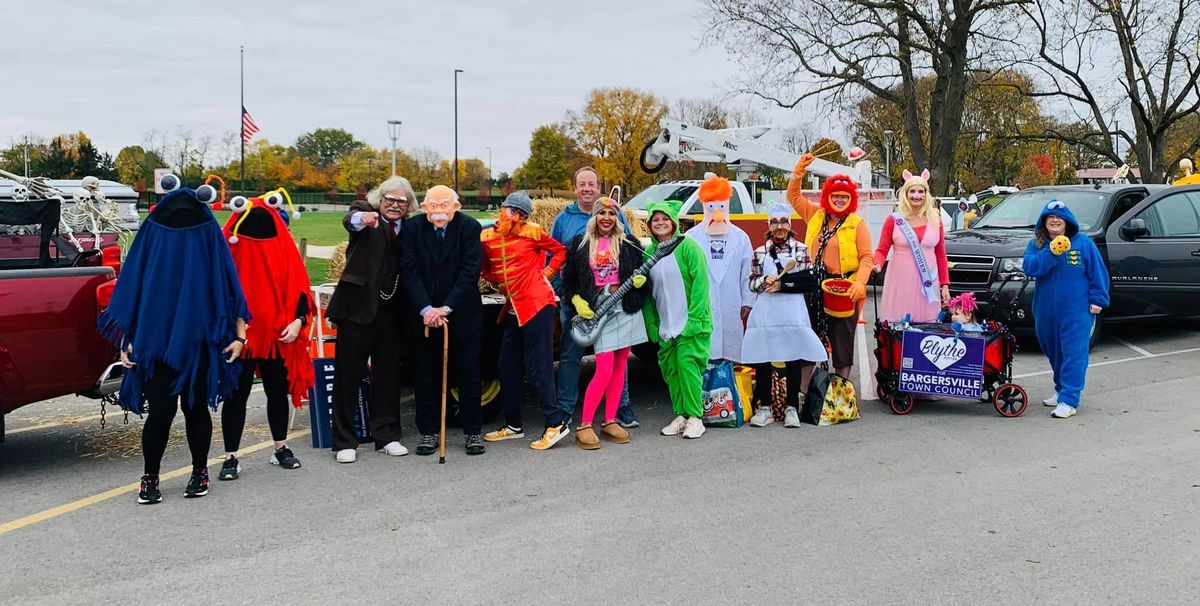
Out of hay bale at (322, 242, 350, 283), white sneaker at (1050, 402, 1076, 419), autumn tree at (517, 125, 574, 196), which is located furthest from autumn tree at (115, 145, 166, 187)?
white sneaker at (1050, 402, 1076, 419)

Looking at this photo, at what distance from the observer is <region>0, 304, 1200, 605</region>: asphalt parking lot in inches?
154

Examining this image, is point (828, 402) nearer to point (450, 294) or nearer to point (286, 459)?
point (450, 294)

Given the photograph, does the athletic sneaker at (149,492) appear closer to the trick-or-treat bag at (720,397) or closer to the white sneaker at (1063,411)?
the trick-or-treat bag at (720,397)

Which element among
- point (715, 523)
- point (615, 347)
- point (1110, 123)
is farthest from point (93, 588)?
point (1110, 123)

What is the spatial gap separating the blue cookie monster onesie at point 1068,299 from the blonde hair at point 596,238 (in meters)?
3.51

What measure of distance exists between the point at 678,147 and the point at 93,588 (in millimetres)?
13312

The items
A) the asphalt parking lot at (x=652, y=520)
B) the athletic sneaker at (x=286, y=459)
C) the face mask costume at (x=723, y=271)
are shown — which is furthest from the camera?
the face mask costume at (x=723, y=271)

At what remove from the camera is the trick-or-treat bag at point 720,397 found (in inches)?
271

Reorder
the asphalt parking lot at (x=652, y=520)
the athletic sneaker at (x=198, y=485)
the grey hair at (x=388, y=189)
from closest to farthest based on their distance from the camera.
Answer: the asphalt parking lot at (x=652, y=520)
the athletic sneaker at (x=198, y=485)
the grey hair at (x=388, y=189)

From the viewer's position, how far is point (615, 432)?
6.46m

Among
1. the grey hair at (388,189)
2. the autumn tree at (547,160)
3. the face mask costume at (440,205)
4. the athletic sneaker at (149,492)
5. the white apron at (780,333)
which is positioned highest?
the autumn tree at (547,160)

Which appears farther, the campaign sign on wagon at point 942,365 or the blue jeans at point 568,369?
the campaign sign on wagon at point 942,365

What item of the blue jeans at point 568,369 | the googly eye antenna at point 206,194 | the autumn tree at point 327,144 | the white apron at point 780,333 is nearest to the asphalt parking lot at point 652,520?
the blue jeans at point 568,369

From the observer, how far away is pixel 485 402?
719 cm
